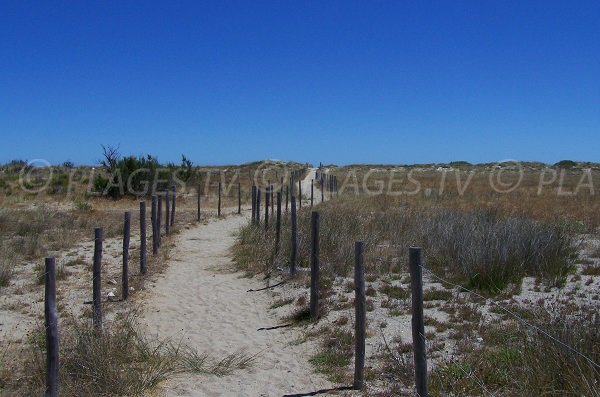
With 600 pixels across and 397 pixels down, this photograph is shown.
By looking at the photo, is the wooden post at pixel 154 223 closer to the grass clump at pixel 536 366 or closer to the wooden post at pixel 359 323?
the wooden post at pixel 359 323

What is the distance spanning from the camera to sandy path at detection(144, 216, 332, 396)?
6074mm

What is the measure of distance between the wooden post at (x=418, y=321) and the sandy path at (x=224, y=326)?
1.46 meters

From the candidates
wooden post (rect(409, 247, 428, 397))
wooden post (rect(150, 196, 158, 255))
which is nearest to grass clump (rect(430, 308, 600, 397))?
wooden post (rect(409, 247, 428, 397))

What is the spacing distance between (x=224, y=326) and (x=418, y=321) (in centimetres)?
419

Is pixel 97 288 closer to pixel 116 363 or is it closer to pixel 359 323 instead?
pixel 116 363

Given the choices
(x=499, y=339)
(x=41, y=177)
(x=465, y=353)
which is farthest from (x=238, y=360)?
(x=41, y=177)

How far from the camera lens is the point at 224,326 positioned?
8406 millimetres

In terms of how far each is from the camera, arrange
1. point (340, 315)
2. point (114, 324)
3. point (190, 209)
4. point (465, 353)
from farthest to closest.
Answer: point (190, 209)
point (340, 315)
point (114, 324)
point (465, 353)

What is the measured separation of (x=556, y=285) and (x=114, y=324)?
689cm

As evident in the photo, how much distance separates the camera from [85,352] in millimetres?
5762

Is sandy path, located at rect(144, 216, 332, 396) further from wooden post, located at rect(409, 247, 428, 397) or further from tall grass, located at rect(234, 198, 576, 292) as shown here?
wooden post, located at rect(409, 247, 428, 397)

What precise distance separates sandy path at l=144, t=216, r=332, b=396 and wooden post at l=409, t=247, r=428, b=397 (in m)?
1.46

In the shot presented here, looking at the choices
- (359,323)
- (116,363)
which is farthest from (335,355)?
(116,363)

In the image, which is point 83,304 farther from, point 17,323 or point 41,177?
point 41,177
